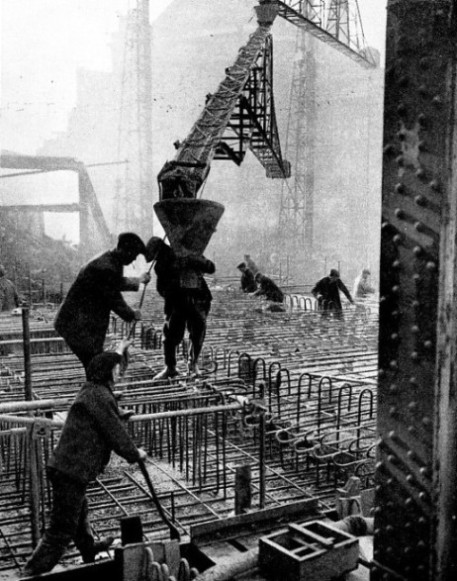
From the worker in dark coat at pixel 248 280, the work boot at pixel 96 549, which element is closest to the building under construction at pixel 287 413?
the work boot at pixel 96 549

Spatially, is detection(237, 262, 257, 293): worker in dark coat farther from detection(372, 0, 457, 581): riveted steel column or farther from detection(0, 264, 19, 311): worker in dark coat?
detection(372, 0, 457, 581): riveted steel column

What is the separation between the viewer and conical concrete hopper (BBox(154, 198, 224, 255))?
4.74 metres

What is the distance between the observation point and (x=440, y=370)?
265 centimetres

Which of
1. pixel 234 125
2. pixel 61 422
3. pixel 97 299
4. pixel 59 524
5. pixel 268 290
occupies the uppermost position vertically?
pixel 234 125

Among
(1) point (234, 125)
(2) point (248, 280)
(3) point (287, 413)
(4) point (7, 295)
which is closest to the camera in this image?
(3) point (287, 413)

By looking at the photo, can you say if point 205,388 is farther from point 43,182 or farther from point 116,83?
point 43,182

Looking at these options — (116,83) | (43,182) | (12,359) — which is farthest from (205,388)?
(43,182)

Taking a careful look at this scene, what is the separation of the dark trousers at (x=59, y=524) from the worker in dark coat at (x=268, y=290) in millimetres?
12795

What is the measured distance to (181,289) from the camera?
198 inches

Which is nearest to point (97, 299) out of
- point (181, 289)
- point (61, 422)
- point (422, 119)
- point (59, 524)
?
point (181, 289)

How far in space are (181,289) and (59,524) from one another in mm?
2083

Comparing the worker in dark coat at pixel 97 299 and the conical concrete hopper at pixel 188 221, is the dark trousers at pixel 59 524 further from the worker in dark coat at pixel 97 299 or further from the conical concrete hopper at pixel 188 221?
the conical concrete hopper at pixel 188 221

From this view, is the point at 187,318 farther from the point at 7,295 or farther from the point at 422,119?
the point at 7,295

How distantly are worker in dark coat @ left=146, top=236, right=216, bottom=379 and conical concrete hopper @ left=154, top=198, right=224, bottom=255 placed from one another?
0.09 meters
